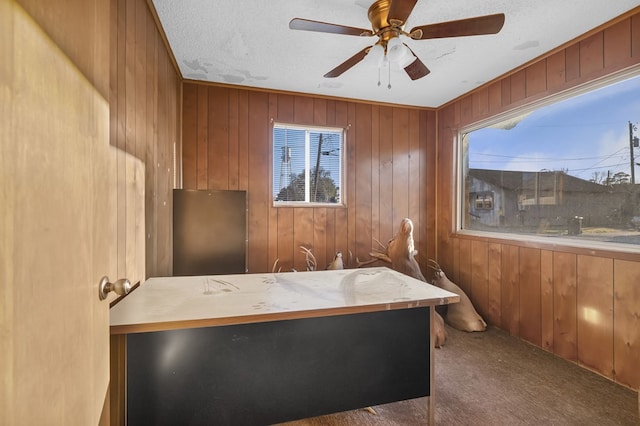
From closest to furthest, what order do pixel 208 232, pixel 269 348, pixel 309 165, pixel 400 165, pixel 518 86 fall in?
1. pixel 269 348
2. pixel 208 232
3. pixel 518 86
4. pixel 309 165
5. pixel 400 165

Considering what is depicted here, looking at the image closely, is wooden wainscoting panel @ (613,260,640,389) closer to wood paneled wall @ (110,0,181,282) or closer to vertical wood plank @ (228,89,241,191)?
wood paneled wall @ (110,0,181,282)

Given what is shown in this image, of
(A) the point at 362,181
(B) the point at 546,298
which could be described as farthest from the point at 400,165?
(B) the point at 546,298

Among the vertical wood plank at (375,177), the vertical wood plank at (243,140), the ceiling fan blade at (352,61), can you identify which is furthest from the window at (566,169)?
the vertical wood plank at (243,140)

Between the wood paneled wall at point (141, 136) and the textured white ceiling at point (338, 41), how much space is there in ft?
1.09

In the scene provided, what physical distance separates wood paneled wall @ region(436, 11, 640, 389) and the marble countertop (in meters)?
1.56

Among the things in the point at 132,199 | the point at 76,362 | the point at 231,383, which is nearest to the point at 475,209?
the point at 231,383

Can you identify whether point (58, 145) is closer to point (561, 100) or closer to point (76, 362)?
point (76, 362)

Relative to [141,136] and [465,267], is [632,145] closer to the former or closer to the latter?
[465,267]

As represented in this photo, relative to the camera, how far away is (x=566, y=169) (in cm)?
254

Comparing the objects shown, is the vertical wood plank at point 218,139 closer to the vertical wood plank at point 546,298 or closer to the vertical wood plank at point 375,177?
the vertical wood plank at point 375,177

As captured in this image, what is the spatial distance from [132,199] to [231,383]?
114 centimetres

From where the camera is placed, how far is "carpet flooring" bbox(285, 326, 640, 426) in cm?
177

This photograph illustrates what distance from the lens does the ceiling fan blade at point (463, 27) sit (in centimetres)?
163

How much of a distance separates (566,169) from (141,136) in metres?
3.32
